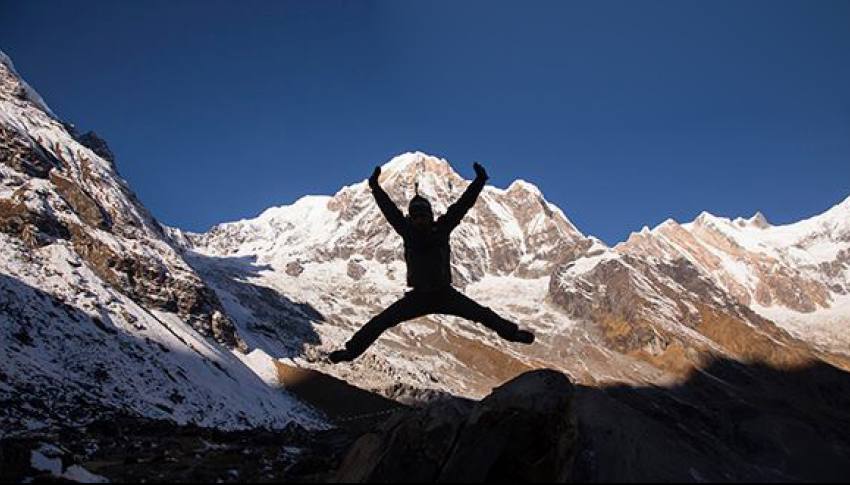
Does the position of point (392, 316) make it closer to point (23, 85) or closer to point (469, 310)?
point (469, 310)

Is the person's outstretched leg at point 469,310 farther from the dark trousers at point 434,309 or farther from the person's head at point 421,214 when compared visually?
the person's head at point 421,214

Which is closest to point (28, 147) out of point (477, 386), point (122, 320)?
point (122, 320)

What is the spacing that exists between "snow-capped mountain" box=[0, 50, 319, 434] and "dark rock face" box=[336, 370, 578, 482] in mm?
36870

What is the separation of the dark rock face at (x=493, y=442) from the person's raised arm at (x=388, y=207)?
143 inches

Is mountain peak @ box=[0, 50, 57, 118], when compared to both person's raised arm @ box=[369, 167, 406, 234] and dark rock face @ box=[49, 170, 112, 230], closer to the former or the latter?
dark rock face @ box=[49, 170, 112, 230]

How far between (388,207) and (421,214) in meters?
0.76

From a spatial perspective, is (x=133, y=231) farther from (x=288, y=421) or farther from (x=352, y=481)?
(x=352, y=481)

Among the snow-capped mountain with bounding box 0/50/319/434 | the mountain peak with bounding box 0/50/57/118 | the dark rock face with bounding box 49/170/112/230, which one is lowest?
the snow-capped mountain with bounding box 0/50/319/434

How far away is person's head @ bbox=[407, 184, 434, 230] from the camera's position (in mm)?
14109

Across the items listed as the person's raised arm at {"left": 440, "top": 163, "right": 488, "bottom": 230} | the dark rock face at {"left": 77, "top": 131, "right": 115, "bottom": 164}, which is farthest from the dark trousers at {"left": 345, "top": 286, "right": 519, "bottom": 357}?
the dark rock face at {"left": 77, "top": 131, "right": 115, "bottom": 164}

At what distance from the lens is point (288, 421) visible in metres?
94.5

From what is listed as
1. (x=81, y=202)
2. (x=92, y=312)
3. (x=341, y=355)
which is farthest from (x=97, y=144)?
(x=341, y=355)

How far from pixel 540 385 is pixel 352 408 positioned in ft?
353

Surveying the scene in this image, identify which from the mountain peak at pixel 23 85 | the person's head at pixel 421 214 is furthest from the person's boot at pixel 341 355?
the mountain peak at pixel 23 85
